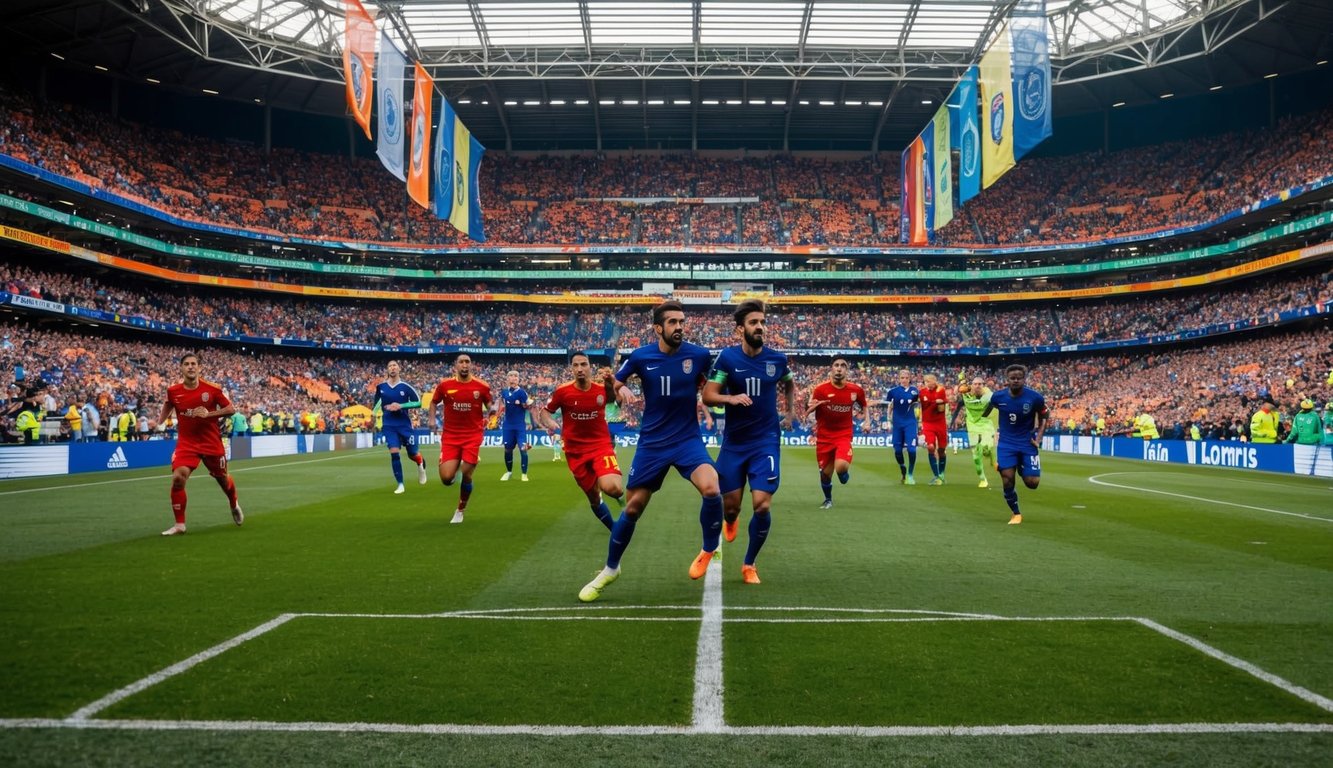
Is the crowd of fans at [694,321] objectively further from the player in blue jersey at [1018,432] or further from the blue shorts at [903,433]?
the player in blue jersey at [1018,432]

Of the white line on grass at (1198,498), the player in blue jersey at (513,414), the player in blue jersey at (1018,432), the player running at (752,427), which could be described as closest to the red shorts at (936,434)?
the white line on grass at (1198,498)

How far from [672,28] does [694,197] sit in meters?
23.0

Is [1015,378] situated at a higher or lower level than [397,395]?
higher

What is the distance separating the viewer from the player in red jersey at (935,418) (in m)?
20.0

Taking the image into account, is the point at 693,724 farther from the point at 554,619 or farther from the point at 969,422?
the point at 969,422

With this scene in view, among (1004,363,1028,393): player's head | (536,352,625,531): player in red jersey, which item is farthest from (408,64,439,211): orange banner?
(1004,363,1028,393): player's head

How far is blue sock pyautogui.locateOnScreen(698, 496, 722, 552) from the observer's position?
25.8 feet


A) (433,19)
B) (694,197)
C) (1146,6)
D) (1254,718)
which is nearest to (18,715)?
(1254,718)

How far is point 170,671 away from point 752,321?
16.7 ft

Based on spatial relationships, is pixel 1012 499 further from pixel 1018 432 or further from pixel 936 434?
pixel 936 434

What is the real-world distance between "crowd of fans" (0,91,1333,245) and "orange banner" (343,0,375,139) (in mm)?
34425

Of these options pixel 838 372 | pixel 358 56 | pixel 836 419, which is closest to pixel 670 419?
pixel 838 372

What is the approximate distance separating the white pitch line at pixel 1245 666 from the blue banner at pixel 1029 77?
831 inches

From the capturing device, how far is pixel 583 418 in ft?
31.7
